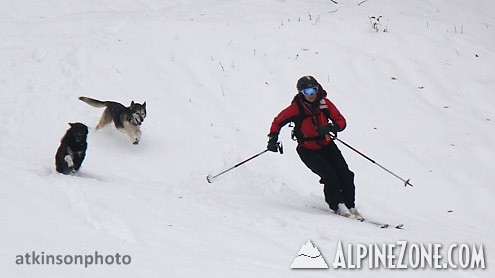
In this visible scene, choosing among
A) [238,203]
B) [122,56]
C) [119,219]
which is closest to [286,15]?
[122,56]

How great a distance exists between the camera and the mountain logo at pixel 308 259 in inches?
196

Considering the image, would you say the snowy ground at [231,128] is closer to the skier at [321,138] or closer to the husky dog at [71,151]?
the husky dog at [71,151]

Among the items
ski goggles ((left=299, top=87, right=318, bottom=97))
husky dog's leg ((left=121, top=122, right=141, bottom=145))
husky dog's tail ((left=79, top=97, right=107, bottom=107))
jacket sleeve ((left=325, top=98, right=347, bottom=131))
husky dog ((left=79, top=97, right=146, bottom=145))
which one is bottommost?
jacket sleeve ((left=325, top=98, right=347, bottom=131))

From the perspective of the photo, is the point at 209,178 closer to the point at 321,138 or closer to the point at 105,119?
the point at 321,138

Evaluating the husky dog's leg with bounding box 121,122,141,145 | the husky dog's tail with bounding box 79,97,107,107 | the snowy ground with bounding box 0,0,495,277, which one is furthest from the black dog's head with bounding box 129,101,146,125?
the husky dog's tail with bounding box 79,97,107,107

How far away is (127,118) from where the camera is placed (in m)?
9.57

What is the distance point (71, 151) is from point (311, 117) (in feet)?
11.1

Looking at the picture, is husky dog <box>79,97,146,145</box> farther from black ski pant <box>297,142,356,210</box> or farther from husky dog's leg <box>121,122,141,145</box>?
black ski pant <box>297,142,356,210</box>

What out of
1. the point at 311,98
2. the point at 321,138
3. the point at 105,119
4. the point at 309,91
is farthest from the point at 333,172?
the point at 105,119

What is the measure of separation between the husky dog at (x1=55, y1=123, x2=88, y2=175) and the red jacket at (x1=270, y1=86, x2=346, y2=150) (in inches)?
109

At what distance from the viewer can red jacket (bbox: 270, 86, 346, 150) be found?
7309 mm

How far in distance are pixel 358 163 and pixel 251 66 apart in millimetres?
3992

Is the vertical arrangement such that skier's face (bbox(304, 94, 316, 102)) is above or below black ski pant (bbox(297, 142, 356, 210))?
above

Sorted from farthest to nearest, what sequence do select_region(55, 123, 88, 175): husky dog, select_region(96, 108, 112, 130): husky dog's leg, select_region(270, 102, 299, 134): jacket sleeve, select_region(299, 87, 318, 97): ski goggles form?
select_region(96, 108, 112, 130): husky dog's leg < select_region(55, 123, 88, 175): husky dog < select_region(270, 102, 299, 134): jacket sleeve < select_region(299, 87, 318, 97): ski goggles
